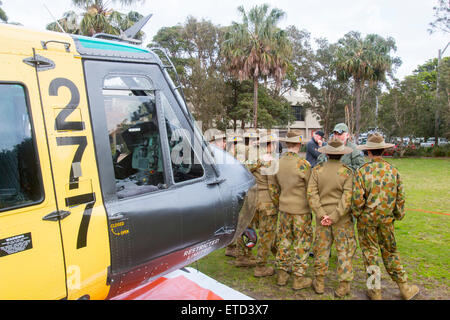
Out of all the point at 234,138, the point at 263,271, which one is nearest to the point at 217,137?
the point at 234,138

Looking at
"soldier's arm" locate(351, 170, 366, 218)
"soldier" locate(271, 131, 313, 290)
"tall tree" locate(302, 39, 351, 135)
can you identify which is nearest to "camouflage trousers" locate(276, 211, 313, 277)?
"soldier" locate(271, 131, 313, 290)

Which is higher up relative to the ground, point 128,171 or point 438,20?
point 438,20

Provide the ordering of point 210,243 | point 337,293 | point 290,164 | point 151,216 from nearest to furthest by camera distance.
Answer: point 151,216
point 210,243
point 337,293
point 290,164

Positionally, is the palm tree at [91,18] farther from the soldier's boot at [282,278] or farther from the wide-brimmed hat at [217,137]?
the soldier's boot at [282,278]

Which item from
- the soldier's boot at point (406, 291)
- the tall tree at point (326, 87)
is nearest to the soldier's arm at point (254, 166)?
the soldier's boot at point (406, 291)

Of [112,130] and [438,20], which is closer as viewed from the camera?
[112,130]

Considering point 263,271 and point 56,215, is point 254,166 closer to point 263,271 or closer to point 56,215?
point 263,271

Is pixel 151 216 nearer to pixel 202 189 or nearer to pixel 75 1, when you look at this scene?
pixel 202 189

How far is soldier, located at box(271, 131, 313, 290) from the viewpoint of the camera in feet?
13.0

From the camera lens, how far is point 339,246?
370cm

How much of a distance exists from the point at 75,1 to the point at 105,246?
14792 mm

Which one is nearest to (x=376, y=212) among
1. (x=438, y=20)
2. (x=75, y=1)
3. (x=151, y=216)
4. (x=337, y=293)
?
(x=337, y=293)

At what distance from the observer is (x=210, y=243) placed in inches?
121

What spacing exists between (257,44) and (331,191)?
746 inches
